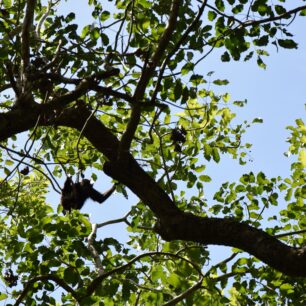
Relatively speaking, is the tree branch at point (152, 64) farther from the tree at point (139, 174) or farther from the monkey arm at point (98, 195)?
the monkey arm at point (98, 195)

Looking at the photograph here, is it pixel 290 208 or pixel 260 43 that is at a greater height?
pixel 260 43

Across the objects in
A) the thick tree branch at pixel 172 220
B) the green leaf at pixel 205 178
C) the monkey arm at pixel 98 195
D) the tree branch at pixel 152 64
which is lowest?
the thick tree branch at pixel 172 220

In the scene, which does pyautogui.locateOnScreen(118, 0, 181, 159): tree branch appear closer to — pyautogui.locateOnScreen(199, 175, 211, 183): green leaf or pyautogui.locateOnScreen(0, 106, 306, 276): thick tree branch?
pyautogui.locateOnScreen(0, 106, 306, 276): thick tree branch

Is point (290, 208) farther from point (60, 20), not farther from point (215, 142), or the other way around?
point (60, 20)

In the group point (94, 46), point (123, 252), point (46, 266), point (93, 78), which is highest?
point (94, 46)

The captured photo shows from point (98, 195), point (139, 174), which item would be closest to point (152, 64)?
point (139, 174)

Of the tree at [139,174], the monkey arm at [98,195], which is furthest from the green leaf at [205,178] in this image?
the monkey arm at [98,195]

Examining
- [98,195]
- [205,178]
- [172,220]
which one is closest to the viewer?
[172,220]

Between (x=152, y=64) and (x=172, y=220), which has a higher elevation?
(x=152, y=64)

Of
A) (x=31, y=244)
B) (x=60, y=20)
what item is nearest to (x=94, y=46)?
(x=60, y=20)

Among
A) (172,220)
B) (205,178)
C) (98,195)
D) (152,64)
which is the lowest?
(172,220)

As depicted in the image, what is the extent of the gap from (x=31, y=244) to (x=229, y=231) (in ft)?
6.00

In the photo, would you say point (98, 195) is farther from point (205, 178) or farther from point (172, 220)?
point (172, 220)

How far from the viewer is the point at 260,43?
14.3 feet
